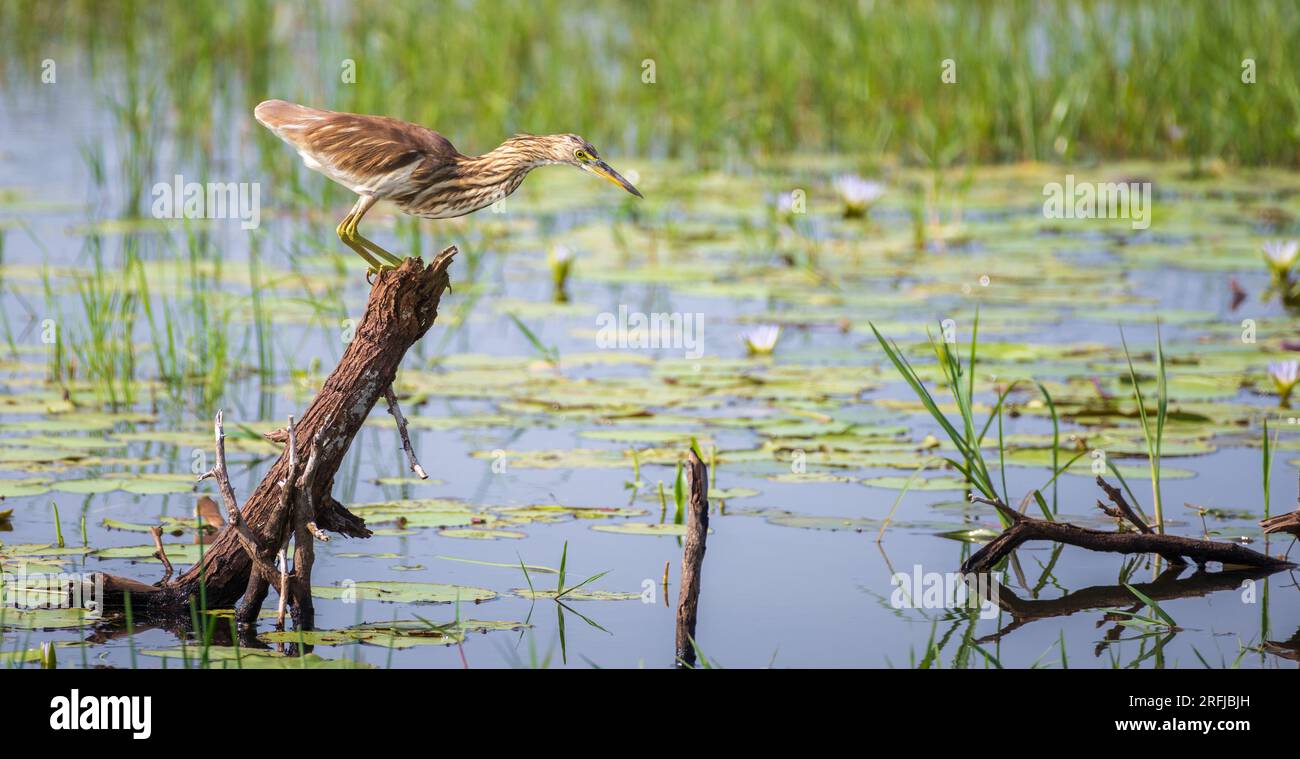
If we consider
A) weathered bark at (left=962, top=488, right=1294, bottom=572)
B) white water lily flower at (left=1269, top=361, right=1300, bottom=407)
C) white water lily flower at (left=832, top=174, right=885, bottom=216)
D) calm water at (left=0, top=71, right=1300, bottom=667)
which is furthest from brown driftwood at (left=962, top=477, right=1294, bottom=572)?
white water lily flower at (left=832, top=174, right=885, bottom=216)

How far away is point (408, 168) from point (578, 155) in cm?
54

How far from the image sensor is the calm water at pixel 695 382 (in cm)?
482

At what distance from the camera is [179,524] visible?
549 centimetres

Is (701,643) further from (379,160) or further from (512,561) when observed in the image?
(379,160)

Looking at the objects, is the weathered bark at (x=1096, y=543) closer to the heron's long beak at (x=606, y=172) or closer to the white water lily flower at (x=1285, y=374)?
the heron's long beak at (x=606, y=172)

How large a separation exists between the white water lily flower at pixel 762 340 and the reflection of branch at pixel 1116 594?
9.20 feet

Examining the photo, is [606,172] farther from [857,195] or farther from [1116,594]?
[857,195]

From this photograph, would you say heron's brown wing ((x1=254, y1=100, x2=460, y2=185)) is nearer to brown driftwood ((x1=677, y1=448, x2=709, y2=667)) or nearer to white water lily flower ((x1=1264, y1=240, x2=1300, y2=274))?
brown driftwood ((x1=677, y1=448, x2=709, y2=667))

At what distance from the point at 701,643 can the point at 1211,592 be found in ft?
5.13

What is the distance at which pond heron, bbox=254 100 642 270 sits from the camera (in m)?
4.41

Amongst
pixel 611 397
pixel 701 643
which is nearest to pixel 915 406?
pixel 611 397

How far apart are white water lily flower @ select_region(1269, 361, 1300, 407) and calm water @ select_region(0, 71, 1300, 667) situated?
5.6 inches

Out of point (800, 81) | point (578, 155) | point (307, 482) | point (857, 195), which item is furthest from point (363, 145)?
point (800, 81)
